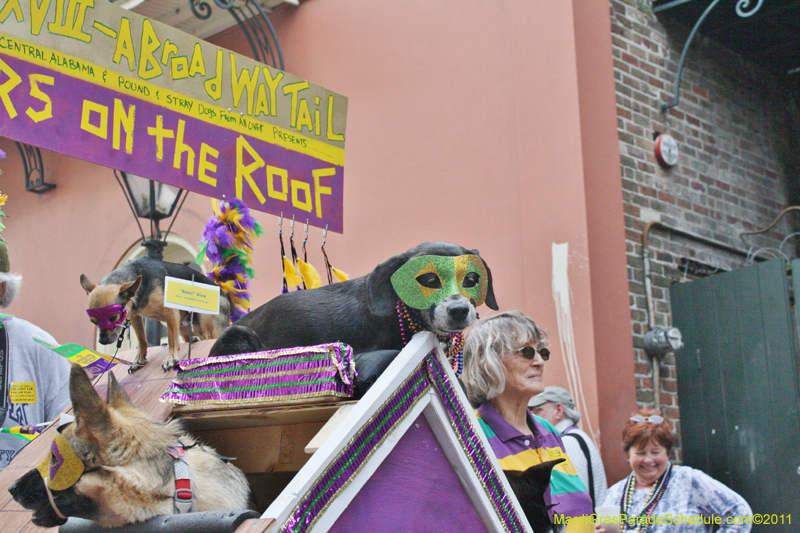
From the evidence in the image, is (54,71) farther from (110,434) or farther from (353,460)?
(353,460)

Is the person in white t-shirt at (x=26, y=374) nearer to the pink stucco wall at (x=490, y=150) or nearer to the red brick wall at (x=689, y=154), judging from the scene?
the pink stucco wall at (x=490, y=150)

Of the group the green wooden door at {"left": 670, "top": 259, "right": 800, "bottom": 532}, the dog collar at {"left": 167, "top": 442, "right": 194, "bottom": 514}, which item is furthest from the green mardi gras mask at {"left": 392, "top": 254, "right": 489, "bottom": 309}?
the green wooden door at {"left": 670, "top": 259, "right": 800, "bottom": 532}

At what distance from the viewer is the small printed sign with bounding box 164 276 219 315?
86.4 inches

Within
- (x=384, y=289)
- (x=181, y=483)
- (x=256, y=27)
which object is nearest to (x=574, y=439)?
(x=384, y=289)

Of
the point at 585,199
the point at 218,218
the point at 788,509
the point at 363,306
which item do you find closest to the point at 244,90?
the point at 218,218

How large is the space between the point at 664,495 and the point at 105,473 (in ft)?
9.52

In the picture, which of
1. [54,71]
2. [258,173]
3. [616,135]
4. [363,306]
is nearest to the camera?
[363,306]

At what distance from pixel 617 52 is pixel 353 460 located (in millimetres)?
4323

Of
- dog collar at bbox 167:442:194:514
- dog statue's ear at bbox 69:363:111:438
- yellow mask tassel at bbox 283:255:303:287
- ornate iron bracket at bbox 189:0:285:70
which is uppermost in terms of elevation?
ornate iron bracket at bbox 189:0:285:70

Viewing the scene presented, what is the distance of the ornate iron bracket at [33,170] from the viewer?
331 inches

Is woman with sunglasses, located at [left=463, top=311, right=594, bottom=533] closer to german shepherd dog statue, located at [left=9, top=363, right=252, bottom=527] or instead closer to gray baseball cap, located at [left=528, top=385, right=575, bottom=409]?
german shepherd dog statue, located at [left=9, top=363, right=252, bottom=527]

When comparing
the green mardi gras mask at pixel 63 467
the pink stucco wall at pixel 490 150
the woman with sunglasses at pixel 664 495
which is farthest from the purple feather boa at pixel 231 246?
the pink stucco wall at pixel 490 150

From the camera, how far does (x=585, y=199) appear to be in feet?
15.5

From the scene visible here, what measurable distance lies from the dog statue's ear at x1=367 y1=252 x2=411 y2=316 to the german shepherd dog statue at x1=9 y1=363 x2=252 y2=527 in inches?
24.0
